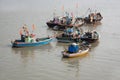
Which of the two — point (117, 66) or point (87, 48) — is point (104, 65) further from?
point (87, 48)

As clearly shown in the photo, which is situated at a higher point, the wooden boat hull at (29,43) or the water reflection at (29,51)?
the wooden boat hull at (29,43)

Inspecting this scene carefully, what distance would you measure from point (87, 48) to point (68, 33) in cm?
424

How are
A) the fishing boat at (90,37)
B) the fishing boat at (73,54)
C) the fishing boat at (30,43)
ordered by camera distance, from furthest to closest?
1. the fishing boat at (90,37)
2. the fishing boat at (30,43)
3. the fishing boat at (73,54)

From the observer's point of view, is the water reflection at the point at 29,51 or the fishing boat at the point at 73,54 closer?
the fishing boat at the point at 73,54

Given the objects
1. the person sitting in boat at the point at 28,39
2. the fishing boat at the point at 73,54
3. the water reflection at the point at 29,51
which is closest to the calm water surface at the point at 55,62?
the water reflection at the point at 29,51

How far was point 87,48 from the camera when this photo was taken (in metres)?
24.4

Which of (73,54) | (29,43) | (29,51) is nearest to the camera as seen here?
(73,54)

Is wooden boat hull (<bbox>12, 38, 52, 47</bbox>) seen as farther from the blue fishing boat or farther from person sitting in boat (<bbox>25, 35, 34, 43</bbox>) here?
person sitting in boat (<bbox>25, 35, 34, 43</bbox>)

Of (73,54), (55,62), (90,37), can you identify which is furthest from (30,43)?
(90,37)

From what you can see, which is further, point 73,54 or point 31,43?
point 31,43

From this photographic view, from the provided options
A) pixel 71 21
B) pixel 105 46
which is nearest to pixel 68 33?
pixel 105 46

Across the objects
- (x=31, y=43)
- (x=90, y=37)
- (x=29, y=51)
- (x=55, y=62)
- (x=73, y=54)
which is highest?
(x=90, y=37)

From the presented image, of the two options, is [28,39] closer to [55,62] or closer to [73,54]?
[55,62]

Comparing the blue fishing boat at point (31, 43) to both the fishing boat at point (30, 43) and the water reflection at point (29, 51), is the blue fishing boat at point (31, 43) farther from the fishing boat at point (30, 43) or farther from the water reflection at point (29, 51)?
the water reflection at point (29, 51)
